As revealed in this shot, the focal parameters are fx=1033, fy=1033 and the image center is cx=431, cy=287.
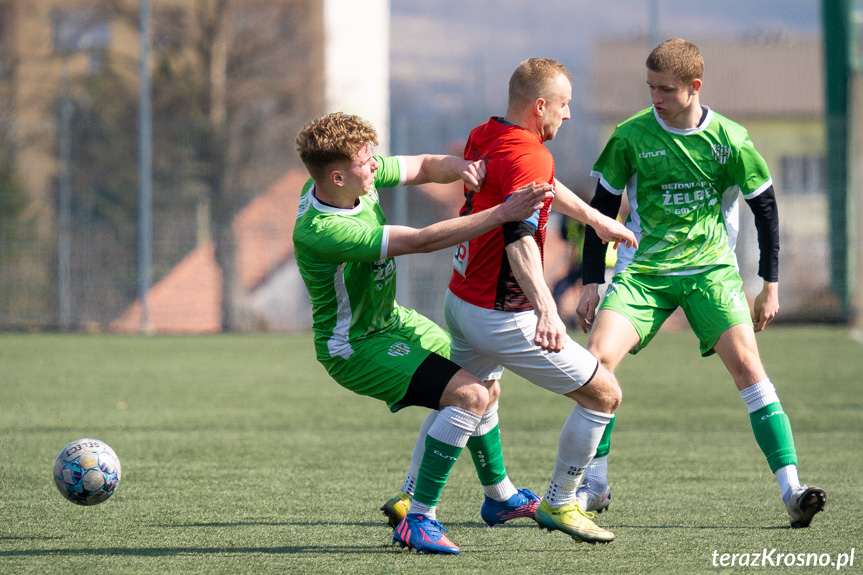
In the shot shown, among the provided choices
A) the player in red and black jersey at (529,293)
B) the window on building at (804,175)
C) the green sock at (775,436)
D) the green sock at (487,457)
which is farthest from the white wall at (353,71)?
the player in red and black jersey at (529,293)

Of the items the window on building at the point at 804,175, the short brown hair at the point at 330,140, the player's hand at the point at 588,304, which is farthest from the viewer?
the window on building at the point at 804,175

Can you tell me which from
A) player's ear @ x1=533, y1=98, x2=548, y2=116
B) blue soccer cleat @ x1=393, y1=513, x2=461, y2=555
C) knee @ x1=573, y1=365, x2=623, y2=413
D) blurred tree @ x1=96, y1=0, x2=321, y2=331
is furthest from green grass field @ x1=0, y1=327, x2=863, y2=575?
blurred tree @ x1=96, y1=0, x2=321, y2=331

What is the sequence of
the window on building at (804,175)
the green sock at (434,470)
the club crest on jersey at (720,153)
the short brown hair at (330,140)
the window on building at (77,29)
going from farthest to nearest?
the window on building at (77,29) → the window on building at (804,175) → the club crest on jersey at (720,153) → the green sock at (434,470) → the short brown hair at (330,140)

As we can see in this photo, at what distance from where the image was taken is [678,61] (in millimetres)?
4559

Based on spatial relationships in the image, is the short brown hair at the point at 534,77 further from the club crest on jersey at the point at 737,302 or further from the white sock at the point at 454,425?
the club crest on jersey at the point at 737,302

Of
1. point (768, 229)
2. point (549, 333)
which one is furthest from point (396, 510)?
point (768, 229)

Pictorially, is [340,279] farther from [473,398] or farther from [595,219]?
[595,219]

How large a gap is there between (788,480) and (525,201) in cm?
180

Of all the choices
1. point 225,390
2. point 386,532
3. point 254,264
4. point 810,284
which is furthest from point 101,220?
point 386,532

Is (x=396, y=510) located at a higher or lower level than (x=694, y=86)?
lower

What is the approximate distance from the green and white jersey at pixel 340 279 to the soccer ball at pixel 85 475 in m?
1.18

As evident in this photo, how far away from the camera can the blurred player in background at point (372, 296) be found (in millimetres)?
3898

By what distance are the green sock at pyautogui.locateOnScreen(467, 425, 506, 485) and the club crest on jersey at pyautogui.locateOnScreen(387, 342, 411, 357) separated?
664 millimetres

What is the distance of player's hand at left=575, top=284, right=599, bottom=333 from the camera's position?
485cm
